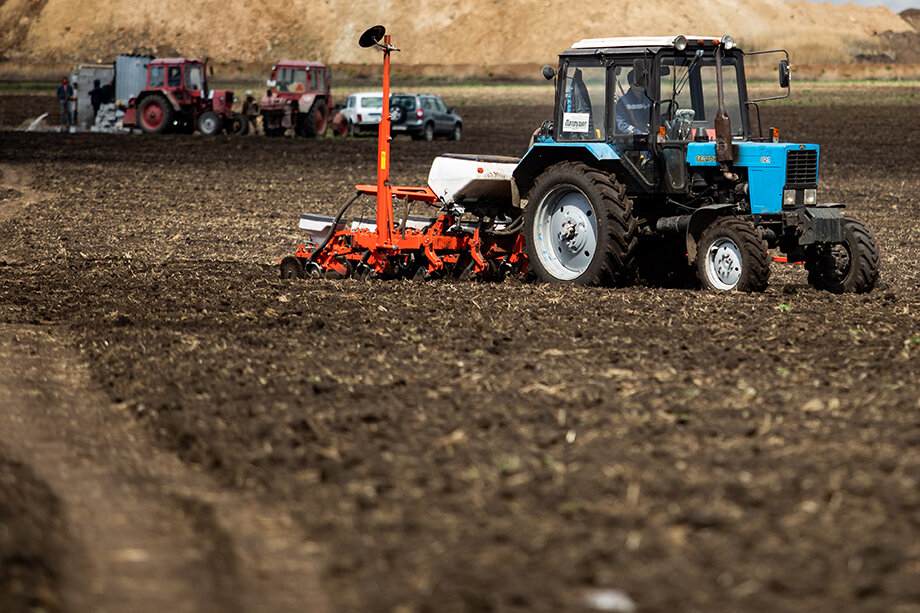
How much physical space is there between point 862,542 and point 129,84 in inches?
1397

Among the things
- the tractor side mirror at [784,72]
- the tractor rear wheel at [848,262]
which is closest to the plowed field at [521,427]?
the tractor rear wheel at [848,262]

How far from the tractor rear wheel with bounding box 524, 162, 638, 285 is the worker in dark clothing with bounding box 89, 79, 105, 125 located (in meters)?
28.6

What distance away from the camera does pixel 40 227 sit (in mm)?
16094

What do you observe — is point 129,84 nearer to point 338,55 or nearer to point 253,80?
point 253,80

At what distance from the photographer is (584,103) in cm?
1105

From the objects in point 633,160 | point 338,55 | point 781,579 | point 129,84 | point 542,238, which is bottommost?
point 781,579

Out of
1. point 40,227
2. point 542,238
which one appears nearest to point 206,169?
point 40,227

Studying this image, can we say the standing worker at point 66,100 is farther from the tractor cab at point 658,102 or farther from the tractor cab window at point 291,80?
the tractor cab at point 658,102

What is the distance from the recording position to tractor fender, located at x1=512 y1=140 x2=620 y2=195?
10781mm

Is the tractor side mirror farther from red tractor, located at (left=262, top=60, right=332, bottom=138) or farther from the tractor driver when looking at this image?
red tractor, located at (left=262, top=60, right=332, bottom=138)

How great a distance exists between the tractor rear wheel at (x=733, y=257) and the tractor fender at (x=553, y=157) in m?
1.16

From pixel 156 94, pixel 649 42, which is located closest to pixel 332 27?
pixel 156 94

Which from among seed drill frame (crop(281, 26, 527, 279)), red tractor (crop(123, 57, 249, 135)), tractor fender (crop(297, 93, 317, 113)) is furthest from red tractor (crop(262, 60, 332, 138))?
seed drill frame (crop(281, 26, 527, 279))

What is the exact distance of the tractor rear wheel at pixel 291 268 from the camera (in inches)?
478
